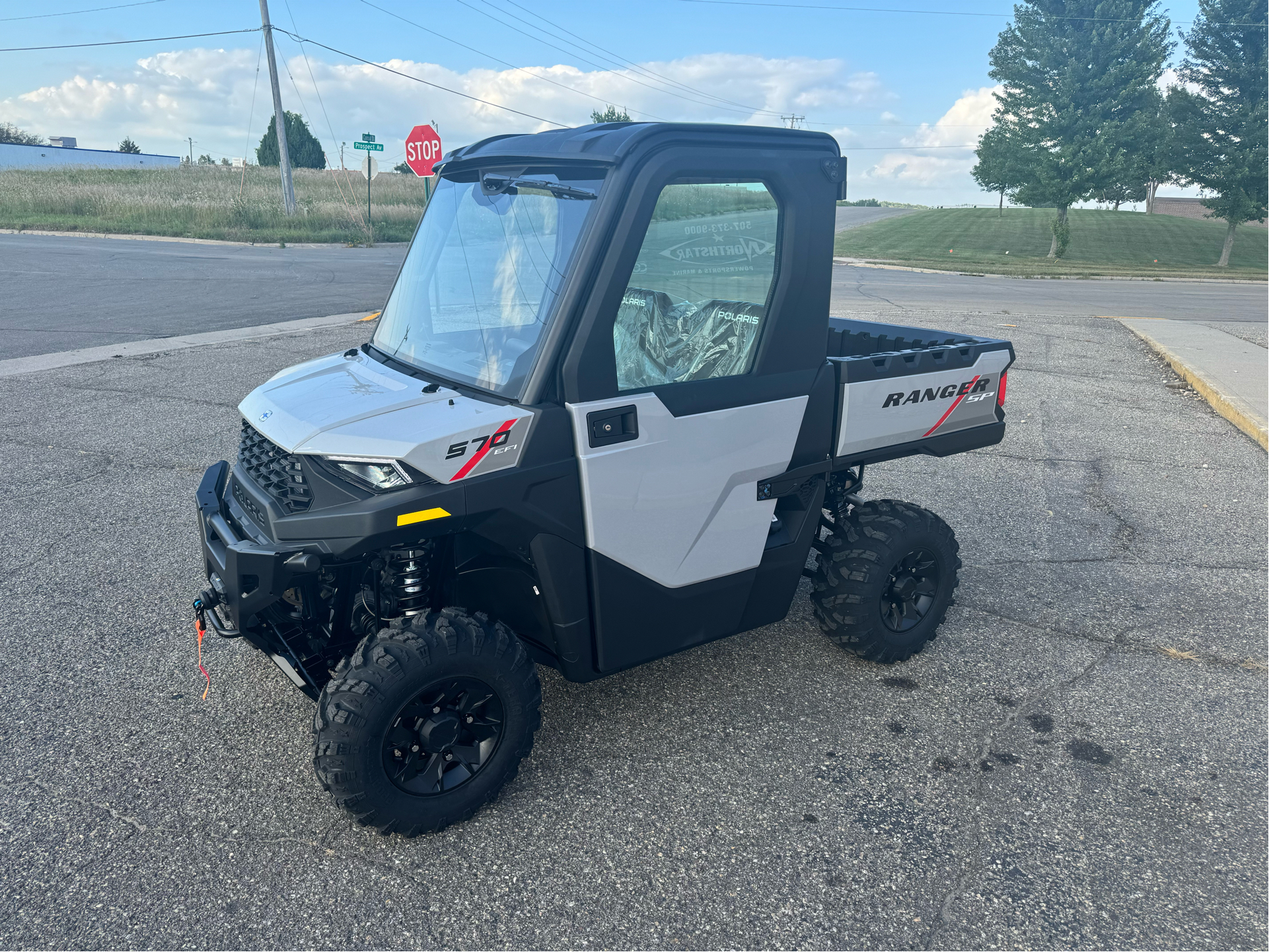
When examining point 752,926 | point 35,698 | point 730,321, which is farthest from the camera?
point 35,698

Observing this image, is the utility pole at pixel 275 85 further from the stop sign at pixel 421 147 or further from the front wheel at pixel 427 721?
the front wheel at pixel 427 721

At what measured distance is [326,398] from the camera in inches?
118

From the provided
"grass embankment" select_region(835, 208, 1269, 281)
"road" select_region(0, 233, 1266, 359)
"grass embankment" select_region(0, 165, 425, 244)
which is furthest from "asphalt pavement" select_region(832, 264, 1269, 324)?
"grass embankment" select_region(0, 165, 425, 244)

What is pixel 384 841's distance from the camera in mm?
2871

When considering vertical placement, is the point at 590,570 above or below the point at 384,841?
above

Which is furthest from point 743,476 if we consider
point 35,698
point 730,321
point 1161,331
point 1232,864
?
point 1161,331

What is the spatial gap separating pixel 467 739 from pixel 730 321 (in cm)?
173

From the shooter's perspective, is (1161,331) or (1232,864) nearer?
(1232,864)

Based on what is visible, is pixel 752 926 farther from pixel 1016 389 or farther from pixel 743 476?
pixel 1016 389

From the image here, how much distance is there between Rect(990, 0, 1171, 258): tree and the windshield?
37.8 m

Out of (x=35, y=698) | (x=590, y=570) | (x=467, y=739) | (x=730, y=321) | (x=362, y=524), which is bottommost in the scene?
(x=35, y=698)

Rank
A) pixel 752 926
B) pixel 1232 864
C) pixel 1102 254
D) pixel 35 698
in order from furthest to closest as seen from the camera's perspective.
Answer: pixel 1102 254 < pixel 35 698 < pixel 1232 864 < pixel 752 926

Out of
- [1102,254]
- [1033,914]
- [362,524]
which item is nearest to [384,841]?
[362,524]

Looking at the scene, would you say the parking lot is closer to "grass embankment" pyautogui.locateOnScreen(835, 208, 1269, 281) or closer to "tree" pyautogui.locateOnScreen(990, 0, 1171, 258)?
"grass embankment" pyautogui.locateOnScreen(835, 208, 1269, 281)
